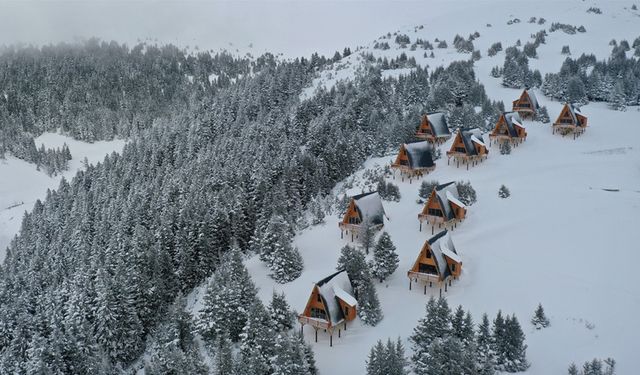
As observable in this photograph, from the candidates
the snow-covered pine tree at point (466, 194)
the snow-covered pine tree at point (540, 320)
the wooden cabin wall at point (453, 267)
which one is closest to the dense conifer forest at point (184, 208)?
the wooden cabin wall at point (453, 267)

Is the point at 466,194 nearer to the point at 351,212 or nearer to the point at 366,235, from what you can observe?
the point at 351,212

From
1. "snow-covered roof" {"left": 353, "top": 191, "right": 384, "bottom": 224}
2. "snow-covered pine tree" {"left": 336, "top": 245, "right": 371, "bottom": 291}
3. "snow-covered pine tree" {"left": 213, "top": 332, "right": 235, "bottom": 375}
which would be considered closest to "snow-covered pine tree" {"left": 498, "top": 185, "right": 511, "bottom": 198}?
"snow-covered roof" {"left": 353, "top": 191, "right": 384, "bottom": 224}

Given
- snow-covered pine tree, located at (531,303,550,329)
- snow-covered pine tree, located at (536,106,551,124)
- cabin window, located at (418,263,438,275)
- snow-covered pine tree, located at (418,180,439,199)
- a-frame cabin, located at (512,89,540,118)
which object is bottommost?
snow-covered pine tree, located at (531,303,550,329)

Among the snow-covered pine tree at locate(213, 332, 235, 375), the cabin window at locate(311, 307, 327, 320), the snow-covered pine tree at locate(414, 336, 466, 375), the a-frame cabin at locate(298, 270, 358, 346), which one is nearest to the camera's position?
the snow-covered pine tree at locate(414, 336, 466, 375)

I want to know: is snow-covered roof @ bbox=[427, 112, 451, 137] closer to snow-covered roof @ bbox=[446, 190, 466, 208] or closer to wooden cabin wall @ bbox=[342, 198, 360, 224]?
snow-covered roof @ bbox=[446, 190, 466, 208]

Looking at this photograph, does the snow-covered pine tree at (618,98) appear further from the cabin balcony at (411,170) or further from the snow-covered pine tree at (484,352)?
the snow-covered pine tree at (484,352)

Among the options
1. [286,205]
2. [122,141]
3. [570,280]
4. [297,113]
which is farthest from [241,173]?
[122,141]
